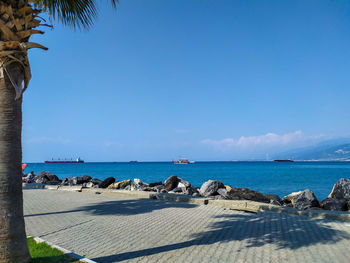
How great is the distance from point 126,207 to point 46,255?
16.8ft

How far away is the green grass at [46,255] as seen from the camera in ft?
14.0

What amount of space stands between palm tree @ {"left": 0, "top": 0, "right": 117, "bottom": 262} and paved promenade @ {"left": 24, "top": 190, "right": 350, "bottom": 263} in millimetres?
1475

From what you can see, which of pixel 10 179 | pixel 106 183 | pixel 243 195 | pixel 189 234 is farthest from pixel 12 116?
pixel 106 183

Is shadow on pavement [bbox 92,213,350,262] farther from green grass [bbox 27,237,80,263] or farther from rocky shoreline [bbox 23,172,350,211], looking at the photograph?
rocky shoreline [bbox 23,172,350,211]

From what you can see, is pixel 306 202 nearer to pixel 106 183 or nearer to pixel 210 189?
pixel 210 189

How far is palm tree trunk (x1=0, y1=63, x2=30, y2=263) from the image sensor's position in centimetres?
372

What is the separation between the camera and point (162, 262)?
14.4ft

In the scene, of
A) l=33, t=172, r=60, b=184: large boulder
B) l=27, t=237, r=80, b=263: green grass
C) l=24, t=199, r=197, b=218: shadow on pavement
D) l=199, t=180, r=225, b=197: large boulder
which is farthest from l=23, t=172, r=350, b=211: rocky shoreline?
l=33, t=172, r=60, b=184: large boulder

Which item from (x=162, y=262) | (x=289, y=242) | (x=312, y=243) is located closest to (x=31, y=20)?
(x=162, y=262)

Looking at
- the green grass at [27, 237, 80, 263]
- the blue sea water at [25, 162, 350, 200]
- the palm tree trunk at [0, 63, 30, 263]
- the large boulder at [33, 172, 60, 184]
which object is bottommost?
the blue sea water at [25, 162, 350, 200]

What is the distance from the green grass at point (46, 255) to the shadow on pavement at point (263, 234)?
55 cm

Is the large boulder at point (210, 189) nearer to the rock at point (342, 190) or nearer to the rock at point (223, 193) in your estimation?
the rock at point (223, 193)

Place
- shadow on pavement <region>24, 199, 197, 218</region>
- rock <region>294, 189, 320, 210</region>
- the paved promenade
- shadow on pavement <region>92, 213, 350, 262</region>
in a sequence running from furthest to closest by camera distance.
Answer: rock <region>294, 189, 320, 210</region>
shadow on pavement <region>24, 199, 197, 218</region>
shadow on pavement <region>92, 213, 350, 262</region>
the paved promenade

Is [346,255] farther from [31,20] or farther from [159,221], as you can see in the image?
[31,20]
